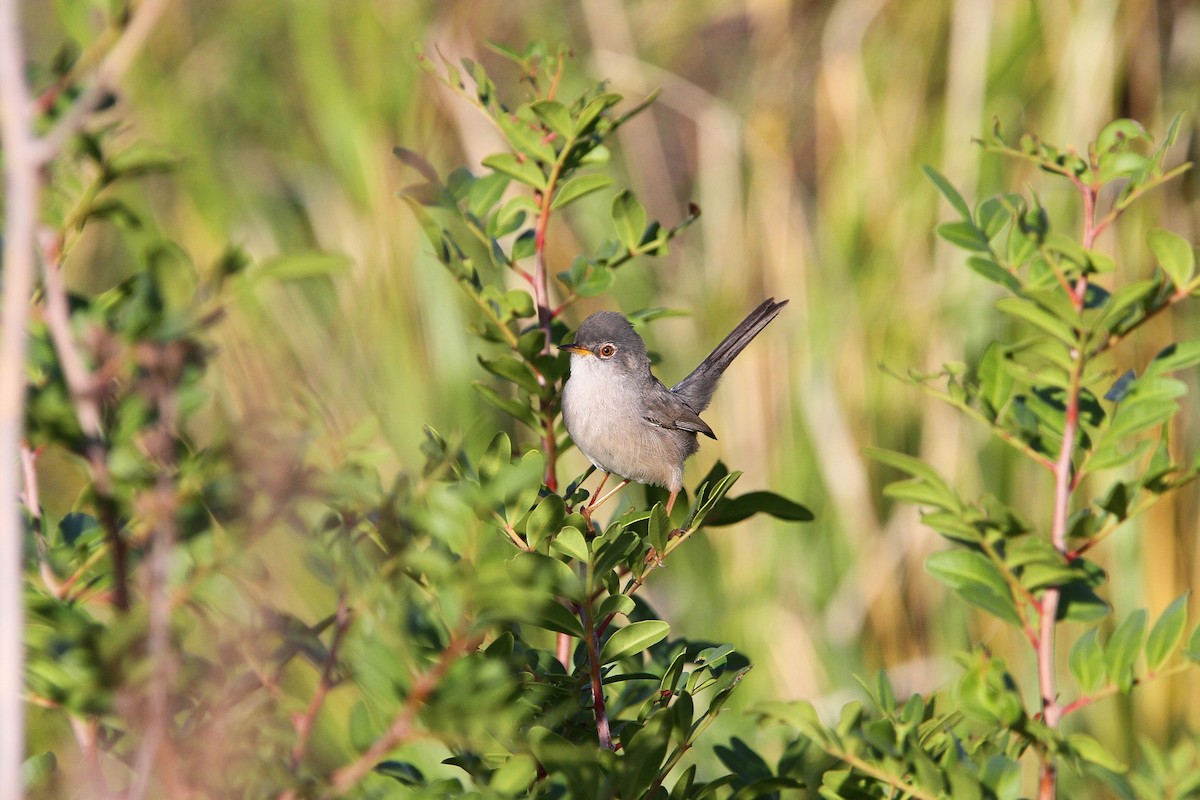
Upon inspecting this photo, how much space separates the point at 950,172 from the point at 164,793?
11.2 feet

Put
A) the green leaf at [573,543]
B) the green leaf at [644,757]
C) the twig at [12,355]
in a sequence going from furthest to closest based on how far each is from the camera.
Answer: the green leaf at [573,543] < the green leaf at [644,757] < the twig at [12,355]

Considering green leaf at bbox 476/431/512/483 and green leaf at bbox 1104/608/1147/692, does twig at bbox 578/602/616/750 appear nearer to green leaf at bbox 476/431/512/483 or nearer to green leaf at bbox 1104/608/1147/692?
green leaf at bbox 476/431/512/483

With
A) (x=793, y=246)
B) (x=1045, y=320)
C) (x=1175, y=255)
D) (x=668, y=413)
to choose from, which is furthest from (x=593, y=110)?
(x=793, y=246)

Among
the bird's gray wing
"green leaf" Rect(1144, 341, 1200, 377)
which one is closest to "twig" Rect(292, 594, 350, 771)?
"green leaf" Rect(1144, 341, 1200, 377)

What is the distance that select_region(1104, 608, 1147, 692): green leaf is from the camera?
1.38 metres

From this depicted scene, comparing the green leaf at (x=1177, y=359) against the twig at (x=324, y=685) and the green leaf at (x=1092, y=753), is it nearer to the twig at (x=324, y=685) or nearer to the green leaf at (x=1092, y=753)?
the green leaf at (x=1092, y=753)

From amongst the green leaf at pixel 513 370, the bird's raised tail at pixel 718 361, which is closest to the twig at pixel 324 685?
the green leaf at pixel 513 370

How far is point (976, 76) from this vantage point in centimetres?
379

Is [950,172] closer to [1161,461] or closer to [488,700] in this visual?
[1161,461]

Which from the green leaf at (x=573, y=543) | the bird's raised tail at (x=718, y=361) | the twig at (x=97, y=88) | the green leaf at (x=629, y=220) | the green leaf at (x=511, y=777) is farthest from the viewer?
the bird's raised tail at (x=718, y=361)

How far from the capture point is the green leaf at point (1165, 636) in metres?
1.39

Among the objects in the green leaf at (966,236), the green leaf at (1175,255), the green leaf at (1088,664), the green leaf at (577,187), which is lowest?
the green leaf at (1088,664)

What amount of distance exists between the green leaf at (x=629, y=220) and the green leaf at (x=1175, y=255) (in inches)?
26.5

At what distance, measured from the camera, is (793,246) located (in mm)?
4078
